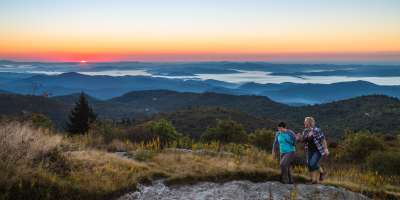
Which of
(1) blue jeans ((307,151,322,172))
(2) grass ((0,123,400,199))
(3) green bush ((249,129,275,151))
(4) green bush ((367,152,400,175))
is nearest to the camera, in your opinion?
(2) grass ((0,123,400,199))

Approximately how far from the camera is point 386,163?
69.7ft

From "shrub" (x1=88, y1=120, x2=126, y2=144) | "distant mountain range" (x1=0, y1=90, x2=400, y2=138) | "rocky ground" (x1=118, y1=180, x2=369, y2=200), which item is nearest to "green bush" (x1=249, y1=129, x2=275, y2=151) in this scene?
"shrub" (x1=88, y1=120, x2=126, y2=144)

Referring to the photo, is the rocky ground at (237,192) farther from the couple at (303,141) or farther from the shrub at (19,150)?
the shrub at (19,150)

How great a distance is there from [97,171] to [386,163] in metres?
17.0

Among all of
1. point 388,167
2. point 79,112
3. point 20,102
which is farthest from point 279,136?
point 20,102

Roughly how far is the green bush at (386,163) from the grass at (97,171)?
9983mm

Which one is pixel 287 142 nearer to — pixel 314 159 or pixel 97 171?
pixel 314 159

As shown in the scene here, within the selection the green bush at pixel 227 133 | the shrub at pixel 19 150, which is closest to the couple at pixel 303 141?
the shrub at pixel 19 150

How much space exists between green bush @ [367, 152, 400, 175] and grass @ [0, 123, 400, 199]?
9.98m

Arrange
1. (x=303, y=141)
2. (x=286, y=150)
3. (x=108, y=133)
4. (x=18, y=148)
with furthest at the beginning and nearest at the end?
1. (x=108, y=133)
2. (x=303, y=141)
3. (x=286, y=150)
4. (x=18, y=148)

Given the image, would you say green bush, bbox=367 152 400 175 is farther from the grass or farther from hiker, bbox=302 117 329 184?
hiker, bbox=302 117 329 184

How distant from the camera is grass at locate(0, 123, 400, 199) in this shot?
818cm

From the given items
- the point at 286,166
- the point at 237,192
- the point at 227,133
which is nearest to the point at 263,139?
the point at 227,133

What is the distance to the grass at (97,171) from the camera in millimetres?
8180
